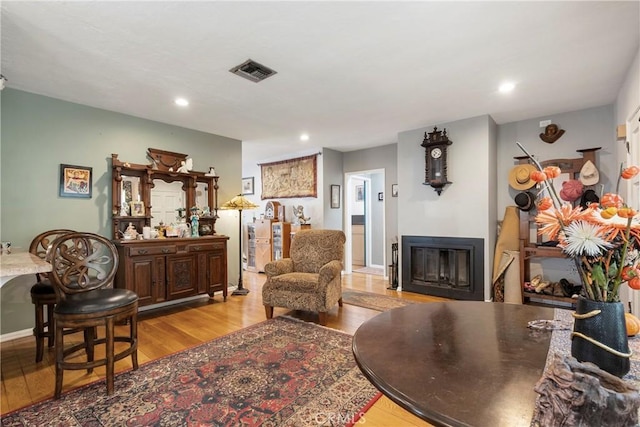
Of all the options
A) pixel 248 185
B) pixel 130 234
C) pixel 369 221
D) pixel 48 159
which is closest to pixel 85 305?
pixel 130 234

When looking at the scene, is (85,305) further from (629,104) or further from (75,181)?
(629,104)

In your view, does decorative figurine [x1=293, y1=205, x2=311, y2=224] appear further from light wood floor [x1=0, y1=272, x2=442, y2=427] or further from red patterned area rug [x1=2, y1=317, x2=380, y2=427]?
red patterned area rug [x1=2, y1=317, x2=380, y2=427]

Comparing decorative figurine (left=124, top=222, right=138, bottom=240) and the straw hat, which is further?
the straw hat

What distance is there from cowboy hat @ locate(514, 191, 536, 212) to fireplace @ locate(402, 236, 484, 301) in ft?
2.23

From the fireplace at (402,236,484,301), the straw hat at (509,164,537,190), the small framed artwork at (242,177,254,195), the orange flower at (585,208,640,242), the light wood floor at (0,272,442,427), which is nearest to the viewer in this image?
the orange flower at (585,208,640,242)

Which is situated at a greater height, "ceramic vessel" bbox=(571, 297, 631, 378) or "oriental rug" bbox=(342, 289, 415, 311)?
"ceramic vessel" bbox=(571, 297, 631, 378)

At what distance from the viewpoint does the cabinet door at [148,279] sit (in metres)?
3.32

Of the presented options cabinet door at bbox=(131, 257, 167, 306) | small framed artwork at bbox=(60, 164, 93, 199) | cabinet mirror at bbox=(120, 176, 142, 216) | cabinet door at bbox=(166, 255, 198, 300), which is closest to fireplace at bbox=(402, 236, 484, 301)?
cabinet door at bbox=(166, 255, 198, 300)

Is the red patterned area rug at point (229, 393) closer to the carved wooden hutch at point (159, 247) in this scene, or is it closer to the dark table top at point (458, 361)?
the dark table top at point (458, 361)

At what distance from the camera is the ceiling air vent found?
8.26 ft

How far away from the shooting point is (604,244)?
0.80m

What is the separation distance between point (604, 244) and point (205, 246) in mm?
3943

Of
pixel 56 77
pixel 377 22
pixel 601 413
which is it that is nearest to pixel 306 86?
pixel 377 22

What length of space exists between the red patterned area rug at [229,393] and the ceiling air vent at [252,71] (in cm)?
243
